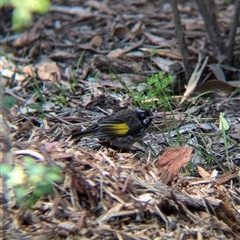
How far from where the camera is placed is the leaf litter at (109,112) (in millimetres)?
4742

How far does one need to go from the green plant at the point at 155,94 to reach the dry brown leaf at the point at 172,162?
1.09 meters

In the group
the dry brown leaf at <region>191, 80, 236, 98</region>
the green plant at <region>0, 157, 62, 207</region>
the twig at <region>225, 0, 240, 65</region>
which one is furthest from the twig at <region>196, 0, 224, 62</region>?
the green plant at <region>0, 157, 62, 207</region>

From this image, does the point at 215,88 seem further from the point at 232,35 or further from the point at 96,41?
the point at 96,41

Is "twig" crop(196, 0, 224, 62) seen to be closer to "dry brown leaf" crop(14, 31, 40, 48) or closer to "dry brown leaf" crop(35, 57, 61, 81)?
"dry brown leaf" crop(35, 57, 61, 81)

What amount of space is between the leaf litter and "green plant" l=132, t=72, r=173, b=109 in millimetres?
216

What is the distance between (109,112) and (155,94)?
0.72m

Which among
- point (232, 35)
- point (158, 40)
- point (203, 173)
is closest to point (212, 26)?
point (232, 35)

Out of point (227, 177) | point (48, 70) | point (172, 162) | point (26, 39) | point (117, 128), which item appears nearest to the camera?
point (172, 162)

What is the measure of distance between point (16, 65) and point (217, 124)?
2.85 meters

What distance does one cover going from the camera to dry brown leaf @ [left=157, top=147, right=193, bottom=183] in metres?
5.24

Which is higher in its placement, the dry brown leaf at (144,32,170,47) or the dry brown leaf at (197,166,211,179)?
the dry brown leaf at (197,166,211,179)

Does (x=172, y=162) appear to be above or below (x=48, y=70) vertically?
above

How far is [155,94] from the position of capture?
6.74 meters

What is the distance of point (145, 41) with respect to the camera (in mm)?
9180
